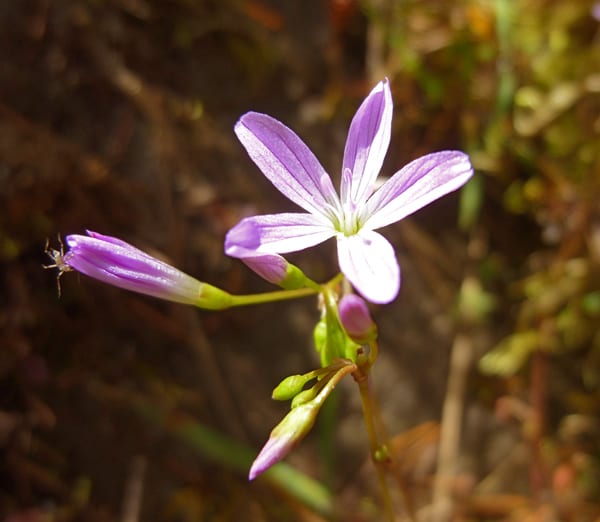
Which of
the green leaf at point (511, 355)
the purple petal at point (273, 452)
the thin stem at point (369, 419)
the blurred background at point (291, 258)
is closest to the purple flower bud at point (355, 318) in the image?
the thin stem at point (369, 419)

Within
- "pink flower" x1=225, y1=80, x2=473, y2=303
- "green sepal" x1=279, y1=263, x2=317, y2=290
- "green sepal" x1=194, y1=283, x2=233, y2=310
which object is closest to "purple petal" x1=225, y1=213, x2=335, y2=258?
"pink flower" x1=225, y1=80, x2=473, y2=303

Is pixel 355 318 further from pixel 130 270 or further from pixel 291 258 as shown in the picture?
pixel 291 258

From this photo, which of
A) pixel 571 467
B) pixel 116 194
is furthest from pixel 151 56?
pixel 571 467

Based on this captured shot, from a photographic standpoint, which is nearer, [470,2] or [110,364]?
[110,364]

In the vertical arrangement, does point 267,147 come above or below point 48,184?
below

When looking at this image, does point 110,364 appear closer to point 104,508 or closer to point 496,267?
point 104,508

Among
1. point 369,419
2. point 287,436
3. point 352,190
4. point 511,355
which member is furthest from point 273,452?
point 511,355
